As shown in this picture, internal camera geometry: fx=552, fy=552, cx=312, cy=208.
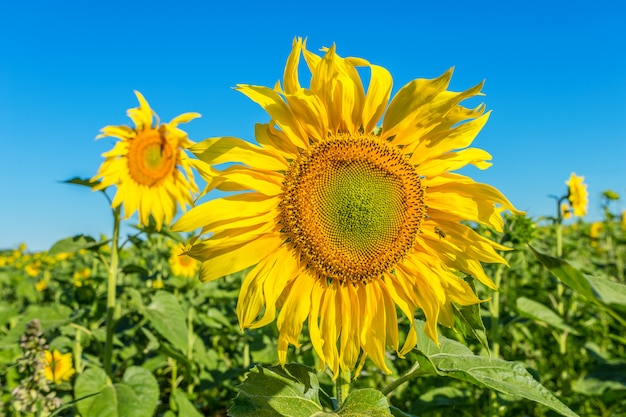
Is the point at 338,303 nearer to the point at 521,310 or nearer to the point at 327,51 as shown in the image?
the point at 327,51

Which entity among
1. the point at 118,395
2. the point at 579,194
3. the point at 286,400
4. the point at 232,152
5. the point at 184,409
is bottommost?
the point at 184,409

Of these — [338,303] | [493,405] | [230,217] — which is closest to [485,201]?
[338,303]

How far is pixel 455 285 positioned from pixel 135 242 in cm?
311

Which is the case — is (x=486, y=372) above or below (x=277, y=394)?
above

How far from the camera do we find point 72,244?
139 inches

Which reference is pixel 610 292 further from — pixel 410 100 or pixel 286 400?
pixel 286 400

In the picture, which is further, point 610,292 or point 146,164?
point 146,164

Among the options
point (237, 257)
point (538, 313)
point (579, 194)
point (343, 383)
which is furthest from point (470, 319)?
point (579, 194)

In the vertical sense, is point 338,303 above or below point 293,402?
above

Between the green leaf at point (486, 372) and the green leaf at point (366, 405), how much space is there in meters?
0.20

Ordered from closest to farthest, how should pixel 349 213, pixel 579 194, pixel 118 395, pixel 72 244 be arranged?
1. pixel 349 213
2. pixel 118 395
3. pixel 72 244
4. pixel 579 194

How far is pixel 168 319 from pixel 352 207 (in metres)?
1.83

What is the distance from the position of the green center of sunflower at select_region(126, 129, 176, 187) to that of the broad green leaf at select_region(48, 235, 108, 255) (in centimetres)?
105

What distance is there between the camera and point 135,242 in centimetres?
439
